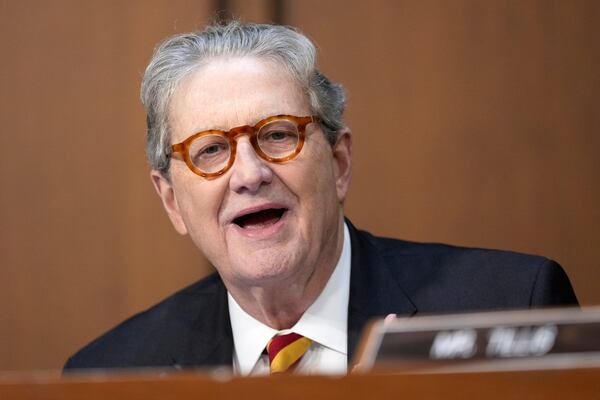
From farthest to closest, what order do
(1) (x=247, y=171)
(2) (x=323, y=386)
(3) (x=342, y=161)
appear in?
1. (3) (x=342, y=161)
2. (1) (x=247, y=171)
3. (2) (x=323, y=386)

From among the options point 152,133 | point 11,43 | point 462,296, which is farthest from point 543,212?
point 11,43

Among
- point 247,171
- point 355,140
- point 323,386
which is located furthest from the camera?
point 355,140

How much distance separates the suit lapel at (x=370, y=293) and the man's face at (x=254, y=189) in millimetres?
93

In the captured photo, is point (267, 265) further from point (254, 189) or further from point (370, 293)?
point (370, 293)

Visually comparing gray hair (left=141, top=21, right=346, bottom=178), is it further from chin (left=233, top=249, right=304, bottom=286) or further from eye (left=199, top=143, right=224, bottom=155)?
chin (left=233, top=249, right=304, bottom=286)

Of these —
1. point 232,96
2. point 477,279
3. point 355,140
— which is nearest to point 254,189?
point 232,96

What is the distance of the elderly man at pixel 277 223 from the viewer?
1689 mm

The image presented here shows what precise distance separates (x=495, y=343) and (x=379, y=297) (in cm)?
107

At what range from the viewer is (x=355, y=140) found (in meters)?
2.49

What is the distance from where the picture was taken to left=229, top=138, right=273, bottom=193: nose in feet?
5.39

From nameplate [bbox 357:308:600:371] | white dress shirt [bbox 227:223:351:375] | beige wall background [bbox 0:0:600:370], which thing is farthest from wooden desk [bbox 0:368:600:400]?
beige wall background [bbox 0:0:600:370]

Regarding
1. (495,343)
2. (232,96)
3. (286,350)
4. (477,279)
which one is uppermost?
(232,96)

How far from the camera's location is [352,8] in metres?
2.54

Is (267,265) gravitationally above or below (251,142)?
below
